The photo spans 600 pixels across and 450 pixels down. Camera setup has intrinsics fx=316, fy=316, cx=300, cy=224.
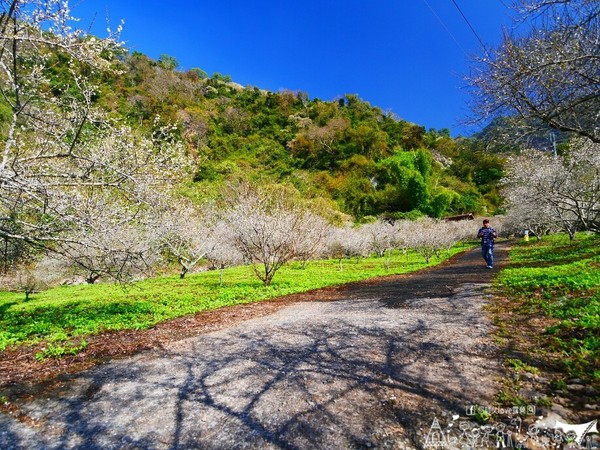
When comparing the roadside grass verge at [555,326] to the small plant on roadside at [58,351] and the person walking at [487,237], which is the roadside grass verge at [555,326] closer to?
the person walking at [487,237]

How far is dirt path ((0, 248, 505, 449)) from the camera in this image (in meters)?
3.07

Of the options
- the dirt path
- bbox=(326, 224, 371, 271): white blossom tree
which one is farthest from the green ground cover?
bbox=(326, 224, 371, 271): white blossom tree

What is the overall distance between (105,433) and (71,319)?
7612mm

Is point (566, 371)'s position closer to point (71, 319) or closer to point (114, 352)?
point (114, 352)

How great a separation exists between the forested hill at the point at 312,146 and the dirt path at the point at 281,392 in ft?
120

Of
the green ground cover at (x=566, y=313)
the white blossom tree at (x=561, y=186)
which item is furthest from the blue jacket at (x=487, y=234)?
the green ground cover at (x=566, y=313)

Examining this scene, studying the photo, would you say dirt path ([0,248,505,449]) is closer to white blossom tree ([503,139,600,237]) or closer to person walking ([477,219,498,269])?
white blossom tree ([503,139,600,237])

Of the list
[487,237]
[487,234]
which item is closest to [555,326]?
[487,234]

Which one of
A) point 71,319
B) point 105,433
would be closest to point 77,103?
point 105,433

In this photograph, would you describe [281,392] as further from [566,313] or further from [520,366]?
[566,313]

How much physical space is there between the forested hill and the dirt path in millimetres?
36487

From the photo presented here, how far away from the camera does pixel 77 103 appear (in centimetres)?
612

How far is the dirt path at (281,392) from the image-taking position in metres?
3.07

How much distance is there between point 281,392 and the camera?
387 cm
